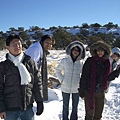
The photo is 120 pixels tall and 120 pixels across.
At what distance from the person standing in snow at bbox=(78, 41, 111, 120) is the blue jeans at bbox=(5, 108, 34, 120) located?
1130 mm

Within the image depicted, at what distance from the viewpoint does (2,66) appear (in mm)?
2715

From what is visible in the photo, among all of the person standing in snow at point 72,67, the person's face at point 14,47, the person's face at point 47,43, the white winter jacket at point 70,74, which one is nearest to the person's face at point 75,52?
the person standing in snow at point 72,67

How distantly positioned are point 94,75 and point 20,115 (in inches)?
54.0

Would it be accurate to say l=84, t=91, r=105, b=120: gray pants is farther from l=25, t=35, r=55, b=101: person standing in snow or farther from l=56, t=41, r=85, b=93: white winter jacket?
l=25, t=35, r=55, b=101: person standing in snow

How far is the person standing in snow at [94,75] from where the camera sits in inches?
149

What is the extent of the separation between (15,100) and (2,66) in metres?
0.40

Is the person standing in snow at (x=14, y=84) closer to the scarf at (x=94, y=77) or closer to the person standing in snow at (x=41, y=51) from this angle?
the scarf at (x=94, y=77)

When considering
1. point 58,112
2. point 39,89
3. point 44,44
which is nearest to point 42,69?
point 44,44

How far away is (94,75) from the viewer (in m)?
→ 3.76

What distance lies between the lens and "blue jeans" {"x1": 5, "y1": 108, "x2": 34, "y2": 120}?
2.78 meters

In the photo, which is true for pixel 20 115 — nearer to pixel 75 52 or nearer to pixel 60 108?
pixel 75 52

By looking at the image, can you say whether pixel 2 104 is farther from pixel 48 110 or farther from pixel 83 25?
pixel 83 25

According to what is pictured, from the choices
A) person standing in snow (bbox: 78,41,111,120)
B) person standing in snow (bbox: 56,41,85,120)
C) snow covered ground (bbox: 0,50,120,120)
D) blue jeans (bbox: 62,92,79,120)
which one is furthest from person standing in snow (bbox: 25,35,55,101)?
person standing in snow (bbox: 78,41,111,120)

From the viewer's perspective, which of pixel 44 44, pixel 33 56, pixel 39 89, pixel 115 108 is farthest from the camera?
pixel 115 108
